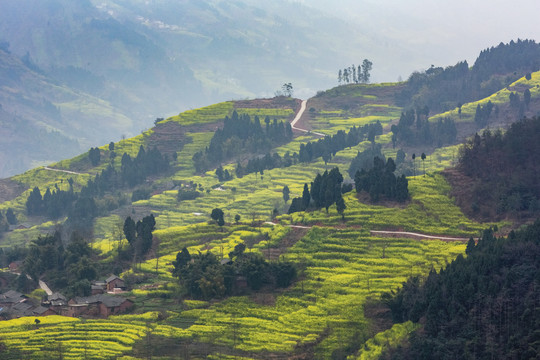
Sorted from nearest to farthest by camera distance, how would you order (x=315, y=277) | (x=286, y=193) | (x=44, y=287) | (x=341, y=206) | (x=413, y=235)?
1. (x=315, y=277)
2. (x=413, y=235)
3. (x=44, y=287)
4. (x=341, y=206)
5. (x=286, y=193)

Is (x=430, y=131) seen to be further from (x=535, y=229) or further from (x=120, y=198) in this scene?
(x=535, y=229)

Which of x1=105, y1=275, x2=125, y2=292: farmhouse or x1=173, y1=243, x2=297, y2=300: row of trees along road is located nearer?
x1=173, y1=243, x2=297, y2=300: row of trees along road

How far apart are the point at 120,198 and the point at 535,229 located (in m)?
121

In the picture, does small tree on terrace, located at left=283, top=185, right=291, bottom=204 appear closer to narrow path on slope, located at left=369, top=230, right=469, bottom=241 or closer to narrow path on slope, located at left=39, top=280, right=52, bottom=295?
narrow path on slope, located at left=369, top=230, right=469, bottom=241

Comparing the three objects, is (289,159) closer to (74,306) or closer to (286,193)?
(286,193)

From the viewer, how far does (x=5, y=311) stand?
104 m

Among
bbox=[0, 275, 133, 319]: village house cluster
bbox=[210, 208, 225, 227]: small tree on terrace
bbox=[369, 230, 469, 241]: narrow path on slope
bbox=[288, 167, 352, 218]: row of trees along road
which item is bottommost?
bbox=[0, 275, 133, 319]: village house cluster

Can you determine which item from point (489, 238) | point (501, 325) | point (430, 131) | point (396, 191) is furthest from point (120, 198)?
point (501, 325)

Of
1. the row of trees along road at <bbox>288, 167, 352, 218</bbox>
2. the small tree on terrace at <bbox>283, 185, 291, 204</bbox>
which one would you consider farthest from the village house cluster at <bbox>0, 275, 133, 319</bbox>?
the small tree on terrace at <bbox>283, 185, 291, 204</bbox>

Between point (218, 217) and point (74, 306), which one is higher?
point (218, 217)

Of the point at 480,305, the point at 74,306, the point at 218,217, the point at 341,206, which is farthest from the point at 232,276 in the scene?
the point at 480,305

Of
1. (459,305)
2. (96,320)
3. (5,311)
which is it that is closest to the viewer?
(459,305)

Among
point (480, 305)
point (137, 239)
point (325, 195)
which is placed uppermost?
point (325, 195)

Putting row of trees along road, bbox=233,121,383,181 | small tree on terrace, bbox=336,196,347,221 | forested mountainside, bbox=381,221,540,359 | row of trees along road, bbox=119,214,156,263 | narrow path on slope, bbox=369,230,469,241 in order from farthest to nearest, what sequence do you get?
row of trees along road, bbox=233,121,383,181
row of trees along road, bbox=119,214,156,263
small tree on terrace, bbox=336,196,347,221
narrow path on slope, bbox=369,230,469,241
forested mountainside, bbox=381,221,540,359
